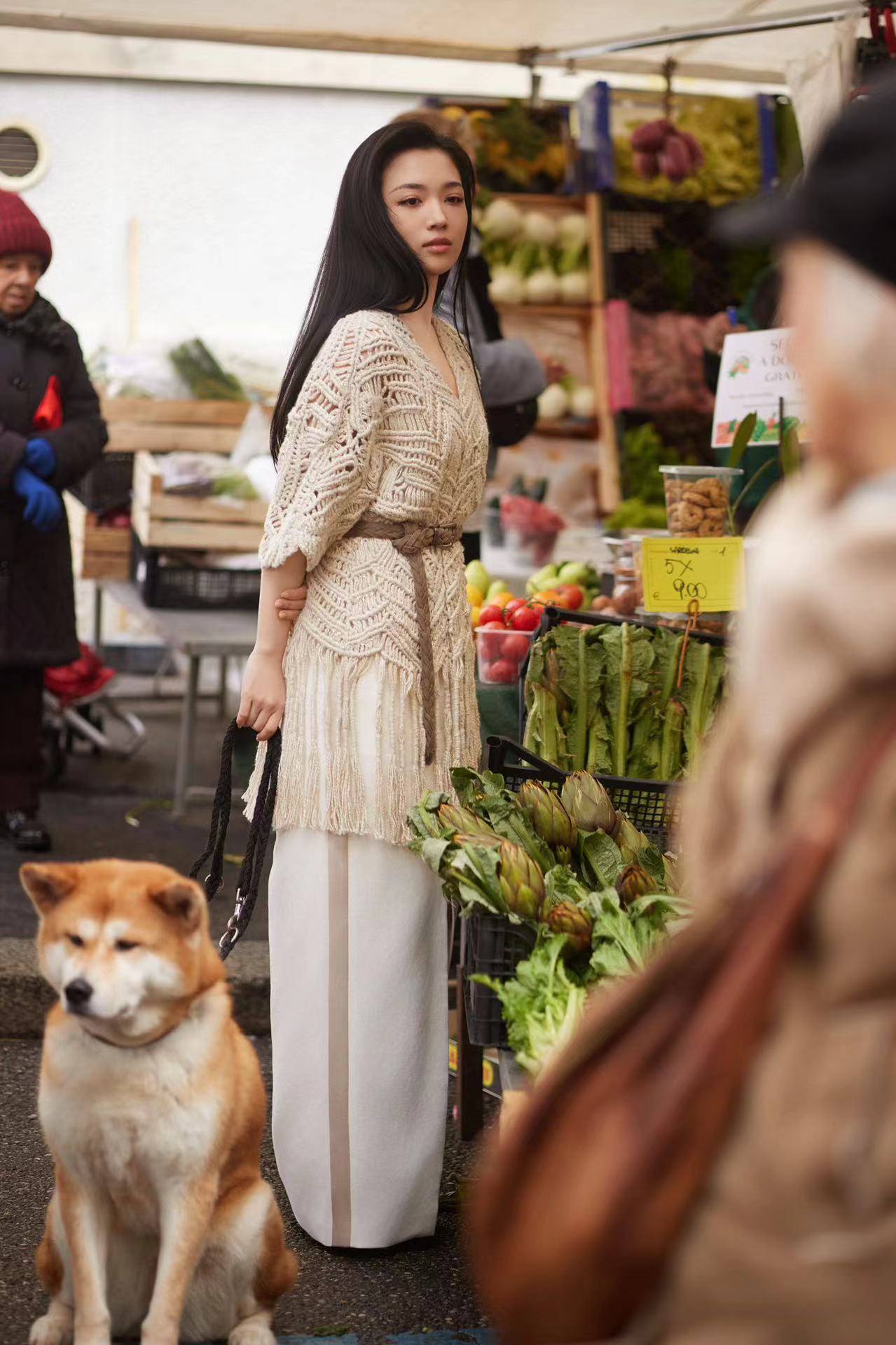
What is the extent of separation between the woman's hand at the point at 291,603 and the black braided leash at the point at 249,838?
260 millimetres

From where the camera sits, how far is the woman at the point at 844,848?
127 centimetres

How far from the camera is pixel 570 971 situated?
9.01 ft

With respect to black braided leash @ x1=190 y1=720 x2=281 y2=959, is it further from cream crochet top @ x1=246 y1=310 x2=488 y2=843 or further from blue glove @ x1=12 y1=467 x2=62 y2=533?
blue glove @ x1=12 y1=467 x2=62 y2=533

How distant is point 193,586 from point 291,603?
4310mm

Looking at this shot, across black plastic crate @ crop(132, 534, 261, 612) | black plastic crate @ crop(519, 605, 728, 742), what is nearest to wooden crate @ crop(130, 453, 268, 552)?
black plastic crate @ crop(132, 534, 261, 612)

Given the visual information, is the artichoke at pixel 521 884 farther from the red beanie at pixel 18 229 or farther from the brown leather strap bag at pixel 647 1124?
the red beanie at pixel 18 229

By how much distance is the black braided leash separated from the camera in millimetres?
3121

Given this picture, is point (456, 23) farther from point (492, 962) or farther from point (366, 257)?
point (492, 962)

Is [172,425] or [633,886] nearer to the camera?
[633,886]

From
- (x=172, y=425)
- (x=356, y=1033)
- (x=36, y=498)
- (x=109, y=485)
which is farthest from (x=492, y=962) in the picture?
(x=109, y=485)

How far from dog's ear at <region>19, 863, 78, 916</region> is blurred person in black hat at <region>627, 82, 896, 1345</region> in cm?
130

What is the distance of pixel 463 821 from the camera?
10.0 feet

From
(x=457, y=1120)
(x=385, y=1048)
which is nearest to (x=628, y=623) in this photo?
(x=385, y=1048)

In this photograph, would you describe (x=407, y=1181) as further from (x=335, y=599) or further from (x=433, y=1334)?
(x=335, y=599)
